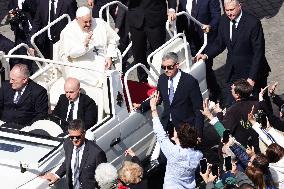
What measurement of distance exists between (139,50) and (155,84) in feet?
4.64

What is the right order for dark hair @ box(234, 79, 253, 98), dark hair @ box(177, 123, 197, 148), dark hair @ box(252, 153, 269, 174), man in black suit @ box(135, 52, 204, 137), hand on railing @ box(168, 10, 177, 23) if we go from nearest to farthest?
dark hair @ box(252, 153, 269, 174), dark hair @ box(177, 123, 197, 148), dark hair @ box(234, 79, 253, 98), man in black suit @ box(135, 52, 204, 137), hand on railing @ box(168, 10, 177, 23)

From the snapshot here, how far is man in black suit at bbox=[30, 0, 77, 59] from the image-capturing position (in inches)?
510

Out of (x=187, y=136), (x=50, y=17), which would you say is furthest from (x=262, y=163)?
(x=50, y=17)

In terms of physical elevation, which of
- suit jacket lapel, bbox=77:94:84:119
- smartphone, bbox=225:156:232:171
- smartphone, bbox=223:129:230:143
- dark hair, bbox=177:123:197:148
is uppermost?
suit jacket lapel, bbox=77:94:84:119

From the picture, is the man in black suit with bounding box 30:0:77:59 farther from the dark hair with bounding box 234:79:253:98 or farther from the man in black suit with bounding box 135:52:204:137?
the dark hair with bounding box 234:79:253:98

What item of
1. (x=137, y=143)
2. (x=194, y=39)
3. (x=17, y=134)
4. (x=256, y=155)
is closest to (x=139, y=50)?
(x=194, y=39)

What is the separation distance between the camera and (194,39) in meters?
12.8

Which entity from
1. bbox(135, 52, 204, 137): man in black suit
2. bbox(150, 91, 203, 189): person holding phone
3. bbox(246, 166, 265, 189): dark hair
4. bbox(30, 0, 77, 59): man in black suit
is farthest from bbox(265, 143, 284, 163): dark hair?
bbox(30, 0, 77, 59): man in black suit

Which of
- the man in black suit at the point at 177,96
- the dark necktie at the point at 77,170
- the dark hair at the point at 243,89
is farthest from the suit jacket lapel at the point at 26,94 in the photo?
the dark hair at the point at 243,89

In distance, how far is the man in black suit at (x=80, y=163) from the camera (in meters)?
9.20

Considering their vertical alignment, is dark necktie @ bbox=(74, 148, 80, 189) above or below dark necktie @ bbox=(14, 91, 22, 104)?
below

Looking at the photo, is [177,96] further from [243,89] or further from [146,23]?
[146,23]

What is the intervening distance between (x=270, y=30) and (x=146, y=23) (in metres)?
3.97

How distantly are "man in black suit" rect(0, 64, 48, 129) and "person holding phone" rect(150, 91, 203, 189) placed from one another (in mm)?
2129
